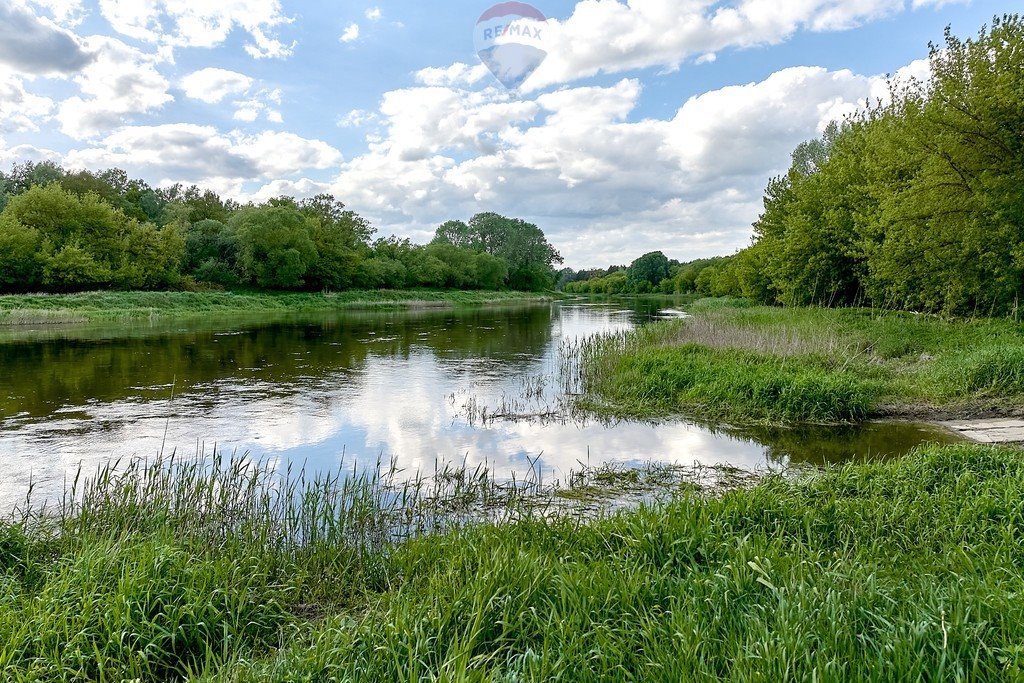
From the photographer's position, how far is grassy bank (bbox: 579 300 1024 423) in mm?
12000

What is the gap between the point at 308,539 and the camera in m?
5.80

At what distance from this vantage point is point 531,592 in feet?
13.5

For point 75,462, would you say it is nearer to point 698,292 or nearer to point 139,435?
point 139,435

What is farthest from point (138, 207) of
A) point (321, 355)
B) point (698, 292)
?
point (698, 292)

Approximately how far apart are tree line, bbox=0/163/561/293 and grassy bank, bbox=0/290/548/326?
423cm

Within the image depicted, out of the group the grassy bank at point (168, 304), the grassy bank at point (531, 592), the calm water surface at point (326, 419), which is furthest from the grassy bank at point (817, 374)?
the grassy bank at point (168, 304)

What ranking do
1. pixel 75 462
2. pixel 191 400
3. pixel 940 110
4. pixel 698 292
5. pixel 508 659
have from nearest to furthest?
1. pixel 508 659
2. pixel 75 462
3. pixel 191 400
4. pixel 940 110
5. pixel 698 292

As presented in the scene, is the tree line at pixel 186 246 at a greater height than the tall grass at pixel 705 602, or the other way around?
the tree line at pixel 186 246

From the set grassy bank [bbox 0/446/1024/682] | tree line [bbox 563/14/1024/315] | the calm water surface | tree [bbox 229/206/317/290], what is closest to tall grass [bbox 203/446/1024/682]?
grassy bank [bbox 0/446/1024/682]

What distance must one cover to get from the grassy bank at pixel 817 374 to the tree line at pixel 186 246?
4639cm

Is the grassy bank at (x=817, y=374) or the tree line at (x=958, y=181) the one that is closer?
the grassy bank at (x=817, y=374)

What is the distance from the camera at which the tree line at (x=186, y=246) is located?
151 feet

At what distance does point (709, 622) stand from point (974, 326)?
744 inches

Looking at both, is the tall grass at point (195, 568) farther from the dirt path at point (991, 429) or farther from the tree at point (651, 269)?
the tree at point (651, 269)
